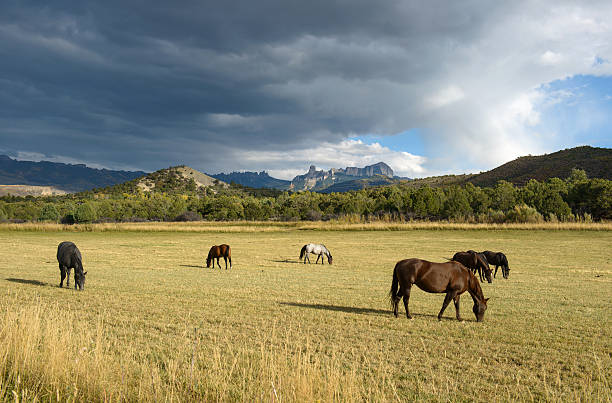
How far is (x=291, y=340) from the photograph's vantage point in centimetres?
798

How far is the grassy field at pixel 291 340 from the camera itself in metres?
5.12

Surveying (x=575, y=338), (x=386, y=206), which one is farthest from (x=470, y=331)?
(x=386, y=206)

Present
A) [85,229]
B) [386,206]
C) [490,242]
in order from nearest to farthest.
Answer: [490,242] → [85,229] → [386,206]

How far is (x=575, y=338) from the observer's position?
8.57m

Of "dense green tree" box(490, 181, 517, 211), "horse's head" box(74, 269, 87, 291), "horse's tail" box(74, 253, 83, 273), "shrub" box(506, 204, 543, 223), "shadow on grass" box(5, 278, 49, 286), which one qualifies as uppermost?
"dense green tree" box(490, 181, 517, 211)

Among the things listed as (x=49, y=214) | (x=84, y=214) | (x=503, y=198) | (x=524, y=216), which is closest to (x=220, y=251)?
(x=524, y=216)

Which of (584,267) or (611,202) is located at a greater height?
(611,202)

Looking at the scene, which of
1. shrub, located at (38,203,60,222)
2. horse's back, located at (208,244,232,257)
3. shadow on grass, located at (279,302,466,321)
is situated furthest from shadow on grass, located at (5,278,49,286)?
shrub, located at (38,203,60,222)

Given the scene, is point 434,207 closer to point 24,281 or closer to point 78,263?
point 78,263

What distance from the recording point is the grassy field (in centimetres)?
512

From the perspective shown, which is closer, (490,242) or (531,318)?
(531,318)

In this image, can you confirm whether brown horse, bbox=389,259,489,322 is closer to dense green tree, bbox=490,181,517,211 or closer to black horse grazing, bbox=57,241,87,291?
black horse grazing, bbox=57,241,87,291

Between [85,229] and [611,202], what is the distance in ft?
282

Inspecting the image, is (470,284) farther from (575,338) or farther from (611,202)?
Result: (611,202)
